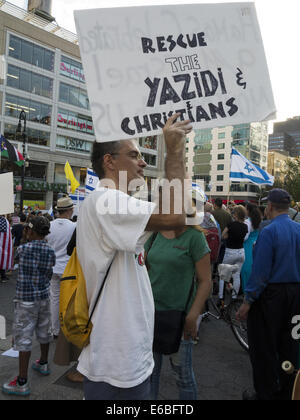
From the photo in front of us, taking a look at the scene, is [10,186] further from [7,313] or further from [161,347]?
[7,313]

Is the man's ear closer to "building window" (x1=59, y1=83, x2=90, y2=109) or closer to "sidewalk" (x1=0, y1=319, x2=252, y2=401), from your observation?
"sidewalk" (x1=0, y1=319, x2=252, y2=401)

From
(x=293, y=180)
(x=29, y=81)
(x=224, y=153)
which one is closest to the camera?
(x=29, y=81)

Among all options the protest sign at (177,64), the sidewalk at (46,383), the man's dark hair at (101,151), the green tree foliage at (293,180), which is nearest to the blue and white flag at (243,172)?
the sidewalk at (46,383)

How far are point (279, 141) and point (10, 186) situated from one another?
17241cm

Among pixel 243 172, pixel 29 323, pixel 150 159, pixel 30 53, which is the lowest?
pixel 29 323

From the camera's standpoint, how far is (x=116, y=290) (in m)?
1.47

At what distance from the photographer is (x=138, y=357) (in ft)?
4.83

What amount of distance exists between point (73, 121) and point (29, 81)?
256 inches

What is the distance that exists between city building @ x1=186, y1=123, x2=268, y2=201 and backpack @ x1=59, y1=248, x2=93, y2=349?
66.7 m

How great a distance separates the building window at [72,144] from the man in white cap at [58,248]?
3432 cm

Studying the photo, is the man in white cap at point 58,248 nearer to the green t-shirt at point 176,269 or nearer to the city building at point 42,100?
the green t-shirt at point 176,269

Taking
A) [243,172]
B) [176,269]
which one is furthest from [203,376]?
[243,172]

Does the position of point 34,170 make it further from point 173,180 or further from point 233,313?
point 173,180

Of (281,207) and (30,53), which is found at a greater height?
(30,53)
